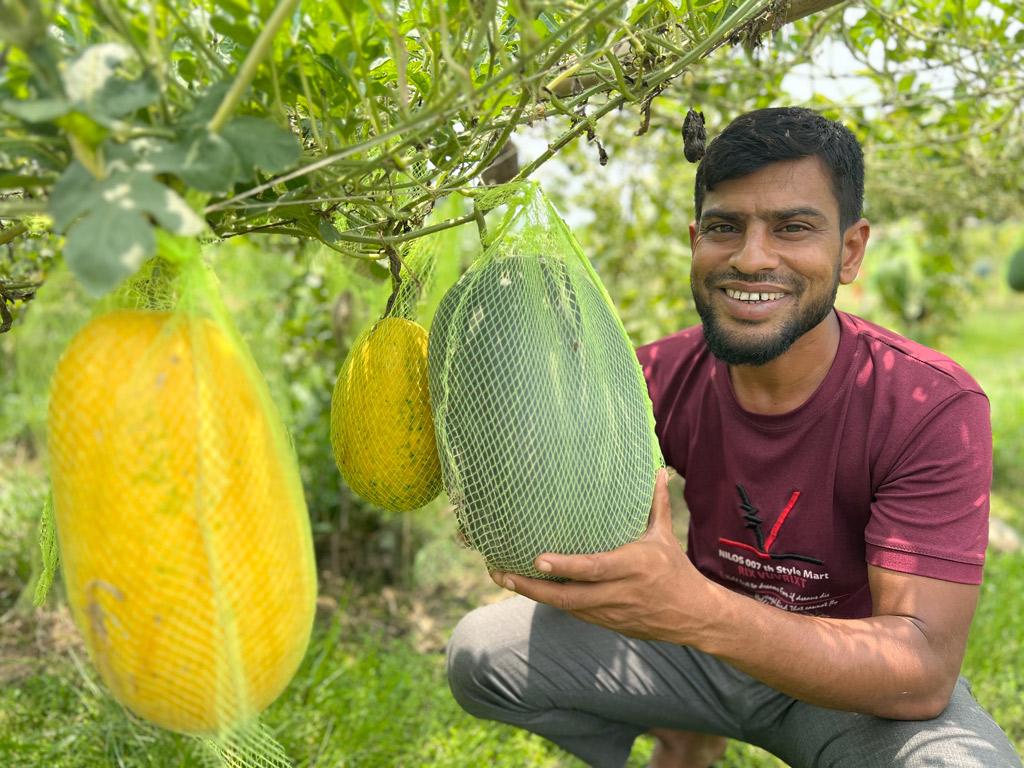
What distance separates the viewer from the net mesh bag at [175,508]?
935 mm

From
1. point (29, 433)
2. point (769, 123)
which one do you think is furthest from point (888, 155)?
point (29, 433)

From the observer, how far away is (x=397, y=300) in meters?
1.58

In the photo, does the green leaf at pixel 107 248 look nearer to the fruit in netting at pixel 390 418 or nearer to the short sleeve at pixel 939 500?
the fruit in netting at pixel 390 418

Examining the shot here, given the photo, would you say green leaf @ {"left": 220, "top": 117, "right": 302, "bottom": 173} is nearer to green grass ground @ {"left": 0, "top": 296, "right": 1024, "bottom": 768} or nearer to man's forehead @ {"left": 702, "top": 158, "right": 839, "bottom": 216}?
man's forehead @ {"left": 702, "top": 158, "right": 839, "bottom": 216}

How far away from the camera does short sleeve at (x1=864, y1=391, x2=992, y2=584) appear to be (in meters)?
1.82

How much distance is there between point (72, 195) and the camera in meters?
0.83

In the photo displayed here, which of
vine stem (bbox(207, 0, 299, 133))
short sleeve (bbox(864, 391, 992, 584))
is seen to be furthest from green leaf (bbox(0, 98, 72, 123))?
short sleeve (bbox(864, 391, 992, 584))

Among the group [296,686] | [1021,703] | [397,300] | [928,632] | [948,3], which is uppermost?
[948,3]

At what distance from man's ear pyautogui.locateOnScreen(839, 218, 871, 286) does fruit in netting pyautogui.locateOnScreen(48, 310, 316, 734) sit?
1.57 metres

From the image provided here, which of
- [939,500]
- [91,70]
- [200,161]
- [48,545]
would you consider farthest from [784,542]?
[91,70]

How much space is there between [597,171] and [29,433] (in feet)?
10.3

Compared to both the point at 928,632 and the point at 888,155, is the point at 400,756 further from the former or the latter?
the point at 888,155

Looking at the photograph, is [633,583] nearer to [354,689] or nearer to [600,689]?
[600,689]

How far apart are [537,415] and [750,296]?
93 centimetres
